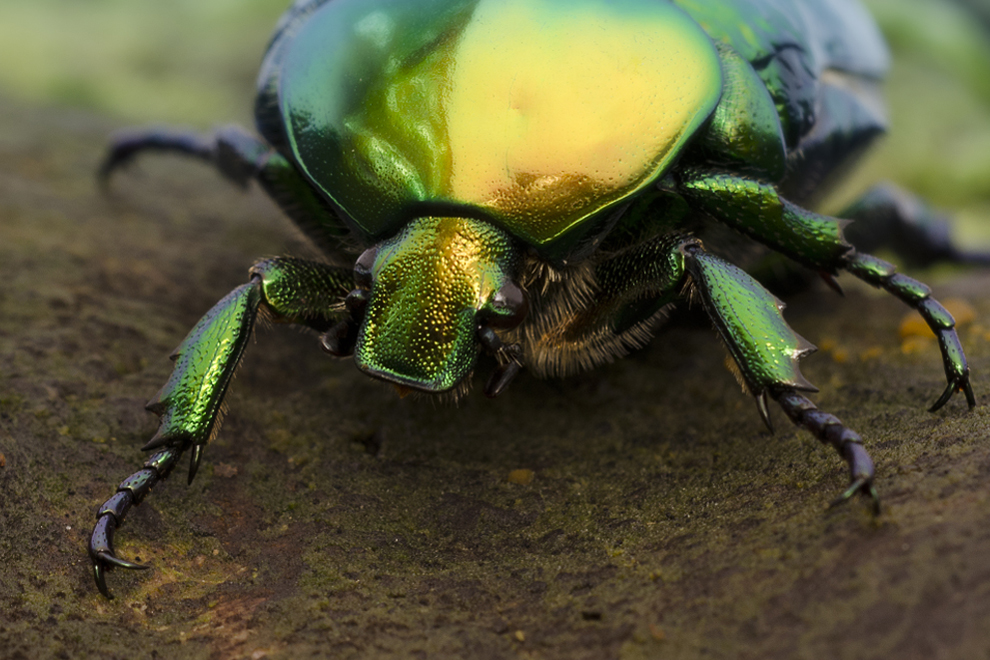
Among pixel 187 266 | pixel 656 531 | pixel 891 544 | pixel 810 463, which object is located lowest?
pixel 187 266

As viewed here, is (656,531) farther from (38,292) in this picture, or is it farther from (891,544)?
(38,292)

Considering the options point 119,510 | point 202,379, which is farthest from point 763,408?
point 119,510

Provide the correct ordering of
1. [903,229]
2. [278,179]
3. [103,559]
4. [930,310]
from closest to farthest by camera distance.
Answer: [103,559]
[930,310]
[278,179]
[903,229]

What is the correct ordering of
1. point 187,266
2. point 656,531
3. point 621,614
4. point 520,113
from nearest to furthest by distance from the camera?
point 621,614, point 656,531, point 520,113, point 187,266

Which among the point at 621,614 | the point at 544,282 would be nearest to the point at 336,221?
the point at 544,282

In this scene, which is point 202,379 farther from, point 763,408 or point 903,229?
point 903,229

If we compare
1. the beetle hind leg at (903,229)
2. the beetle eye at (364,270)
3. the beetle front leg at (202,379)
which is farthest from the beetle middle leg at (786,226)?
the beetle front leg at (202,379)

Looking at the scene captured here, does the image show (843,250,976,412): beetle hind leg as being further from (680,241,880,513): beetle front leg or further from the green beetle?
(680,241,880,513): beetle front leg
